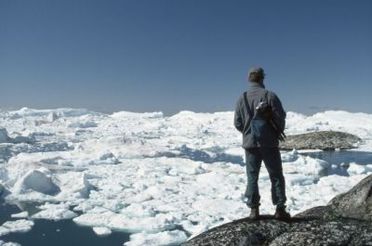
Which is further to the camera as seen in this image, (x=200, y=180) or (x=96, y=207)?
(x=200, y=180)

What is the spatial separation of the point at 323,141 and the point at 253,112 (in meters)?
73.6

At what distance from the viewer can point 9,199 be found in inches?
936

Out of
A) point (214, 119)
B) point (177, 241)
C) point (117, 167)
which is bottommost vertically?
point (177, 241)

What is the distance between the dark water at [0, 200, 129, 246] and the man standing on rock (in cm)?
1399

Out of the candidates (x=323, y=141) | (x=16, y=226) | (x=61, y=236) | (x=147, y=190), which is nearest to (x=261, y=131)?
(x=61, y=236)

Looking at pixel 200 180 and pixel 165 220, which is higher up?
pixel 200 180

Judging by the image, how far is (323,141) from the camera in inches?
2923

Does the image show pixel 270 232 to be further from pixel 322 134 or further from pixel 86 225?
pixel 322 134

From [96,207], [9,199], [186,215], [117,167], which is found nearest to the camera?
[186,215]

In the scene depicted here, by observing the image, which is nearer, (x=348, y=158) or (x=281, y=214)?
(x=281, y=214)

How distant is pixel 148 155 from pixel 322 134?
42469mm

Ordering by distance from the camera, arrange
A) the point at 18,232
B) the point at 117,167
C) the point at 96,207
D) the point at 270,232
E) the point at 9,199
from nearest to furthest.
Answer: the point at 270,232, the point at 18,232, the point at 96,207, the point at 9,199, the point at 117,167

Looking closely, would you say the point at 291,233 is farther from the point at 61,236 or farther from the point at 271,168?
the point at 61,236

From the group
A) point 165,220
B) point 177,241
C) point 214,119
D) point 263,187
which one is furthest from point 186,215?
point 214,119
